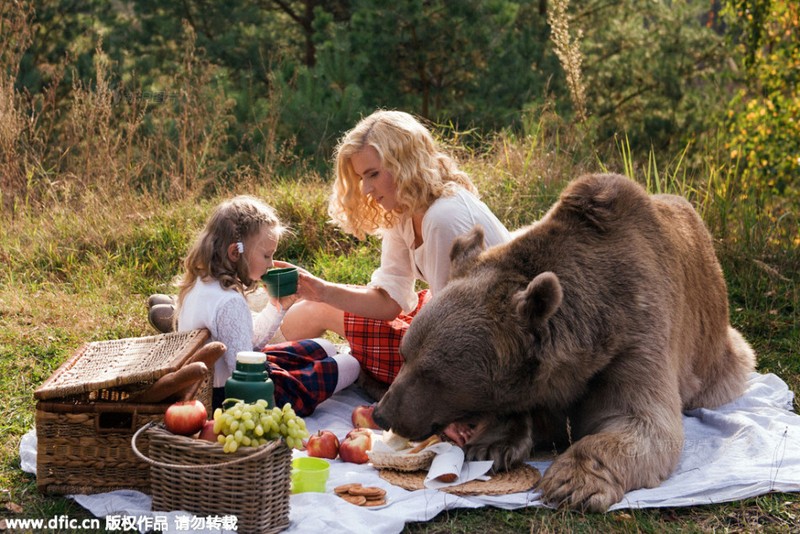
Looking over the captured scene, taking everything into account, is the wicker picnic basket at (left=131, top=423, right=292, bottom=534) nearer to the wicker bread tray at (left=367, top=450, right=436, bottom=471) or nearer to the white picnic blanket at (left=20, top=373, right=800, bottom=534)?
the white picnic blanket at (left=20, top=373, right=800, bottom=534)

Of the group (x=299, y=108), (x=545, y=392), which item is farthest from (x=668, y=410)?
(x=299, y=108)

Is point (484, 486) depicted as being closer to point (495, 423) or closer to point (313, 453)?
point (495, 423)

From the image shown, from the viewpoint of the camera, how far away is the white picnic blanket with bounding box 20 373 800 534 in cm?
323

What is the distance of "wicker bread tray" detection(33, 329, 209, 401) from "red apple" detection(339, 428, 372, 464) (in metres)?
0.76

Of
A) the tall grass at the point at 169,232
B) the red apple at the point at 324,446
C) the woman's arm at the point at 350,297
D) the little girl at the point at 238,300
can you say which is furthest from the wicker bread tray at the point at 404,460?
the tall grass at the point at 169,232

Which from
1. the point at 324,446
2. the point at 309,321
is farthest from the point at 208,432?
the point at 309,321

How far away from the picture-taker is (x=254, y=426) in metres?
3.06

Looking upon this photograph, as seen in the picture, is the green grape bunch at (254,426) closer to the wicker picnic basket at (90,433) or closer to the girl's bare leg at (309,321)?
the wicker picnic basket at (90,433)

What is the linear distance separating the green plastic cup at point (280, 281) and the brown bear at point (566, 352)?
783mm

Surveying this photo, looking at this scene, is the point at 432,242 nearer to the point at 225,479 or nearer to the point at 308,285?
the point at 308,285

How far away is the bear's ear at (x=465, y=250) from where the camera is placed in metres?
3.92

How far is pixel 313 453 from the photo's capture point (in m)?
3.92

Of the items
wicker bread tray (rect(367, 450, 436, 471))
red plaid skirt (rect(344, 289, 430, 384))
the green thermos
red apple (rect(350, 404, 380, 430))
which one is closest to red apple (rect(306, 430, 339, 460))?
wicker bread tray (rect(367, 450, 436, 471))

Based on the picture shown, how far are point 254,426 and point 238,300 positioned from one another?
3.70 ft
